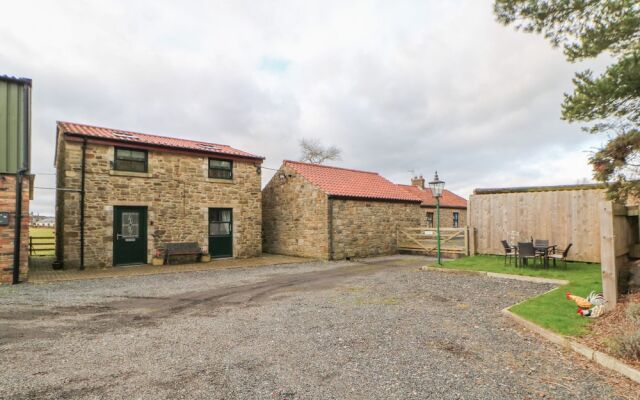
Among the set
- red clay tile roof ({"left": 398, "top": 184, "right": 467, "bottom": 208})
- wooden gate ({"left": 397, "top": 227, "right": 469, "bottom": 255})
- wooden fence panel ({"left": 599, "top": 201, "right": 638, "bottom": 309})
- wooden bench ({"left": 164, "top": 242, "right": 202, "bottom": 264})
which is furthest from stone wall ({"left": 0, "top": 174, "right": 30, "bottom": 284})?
red clay tile roof ({"left": 398, "top": 184, "right": 467, "bottom": 208})

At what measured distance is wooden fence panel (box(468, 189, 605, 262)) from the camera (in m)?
11.2

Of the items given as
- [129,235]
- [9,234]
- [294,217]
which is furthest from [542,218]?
[9,234]

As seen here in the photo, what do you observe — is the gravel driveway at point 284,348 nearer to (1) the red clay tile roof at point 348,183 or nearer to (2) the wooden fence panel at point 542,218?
(2) the wooden fence panel at point 542,218

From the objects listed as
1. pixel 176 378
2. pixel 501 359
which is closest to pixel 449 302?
Answer: pixel 501 359

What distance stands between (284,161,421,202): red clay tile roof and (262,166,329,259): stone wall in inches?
17.4

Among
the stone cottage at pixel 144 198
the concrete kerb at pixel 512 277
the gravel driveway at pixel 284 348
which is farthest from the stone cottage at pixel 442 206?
the gravel driveway at pixel 284 348

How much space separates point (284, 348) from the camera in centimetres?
454

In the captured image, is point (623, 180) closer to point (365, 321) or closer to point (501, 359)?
point (501, 359)

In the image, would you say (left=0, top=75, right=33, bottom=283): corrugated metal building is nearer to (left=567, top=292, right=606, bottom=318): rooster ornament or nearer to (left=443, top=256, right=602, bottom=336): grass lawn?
(left=443, top=256, right=602, bottom=336): grass lawn

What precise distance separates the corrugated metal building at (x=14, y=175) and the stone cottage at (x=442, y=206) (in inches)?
1039

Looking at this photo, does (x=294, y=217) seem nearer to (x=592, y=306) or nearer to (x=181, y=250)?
(x=181, y=250)

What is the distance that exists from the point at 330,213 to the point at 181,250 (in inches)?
260

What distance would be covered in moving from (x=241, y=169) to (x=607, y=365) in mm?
14982

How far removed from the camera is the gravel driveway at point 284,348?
135 inches
